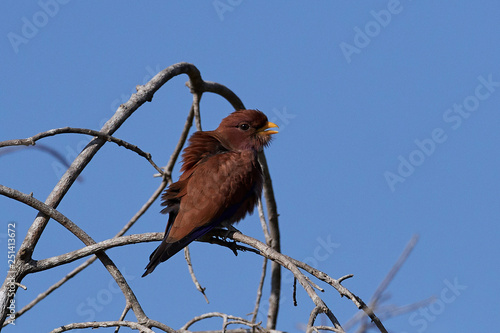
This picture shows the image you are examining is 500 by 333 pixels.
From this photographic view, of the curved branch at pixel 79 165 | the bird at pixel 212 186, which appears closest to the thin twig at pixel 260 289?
the bird at pixel 212 186

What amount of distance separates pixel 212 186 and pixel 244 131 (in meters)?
0.82

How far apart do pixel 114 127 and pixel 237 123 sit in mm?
1214

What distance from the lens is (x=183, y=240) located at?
3768 mm

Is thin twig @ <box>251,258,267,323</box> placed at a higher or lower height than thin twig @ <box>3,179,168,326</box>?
lower

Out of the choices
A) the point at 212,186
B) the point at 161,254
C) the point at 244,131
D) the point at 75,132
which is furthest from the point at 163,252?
the point at 244,131

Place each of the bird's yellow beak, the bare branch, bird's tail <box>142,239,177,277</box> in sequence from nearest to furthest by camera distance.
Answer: the bare branch, bird's tail <box>142,239,177,277</box>, the bird's yellow beak

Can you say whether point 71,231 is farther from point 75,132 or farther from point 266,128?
point 266,128

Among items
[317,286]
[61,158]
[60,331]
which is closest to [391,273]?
[317,286]

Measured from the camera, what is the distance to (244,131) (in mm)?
4809

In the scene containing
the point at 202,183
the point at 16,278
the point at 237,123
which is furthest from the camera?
the point at 237,123

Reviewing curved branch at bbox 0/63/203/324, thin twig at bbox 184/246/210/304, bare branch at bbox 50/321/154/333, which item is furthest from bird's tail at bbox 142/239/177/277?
bare branch at bbox 50/321/154/333

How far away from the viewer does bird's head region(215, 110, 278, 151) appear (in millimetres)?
4770

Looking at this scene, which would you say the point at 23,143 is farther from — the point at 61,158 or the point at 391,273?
the point at 391,273

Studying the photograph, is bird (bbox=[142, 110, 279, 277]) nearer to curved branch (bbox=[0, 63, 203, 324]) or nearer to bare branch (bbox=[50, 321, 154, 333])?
curved branch (bbox=[0, 63, 203, 324])
